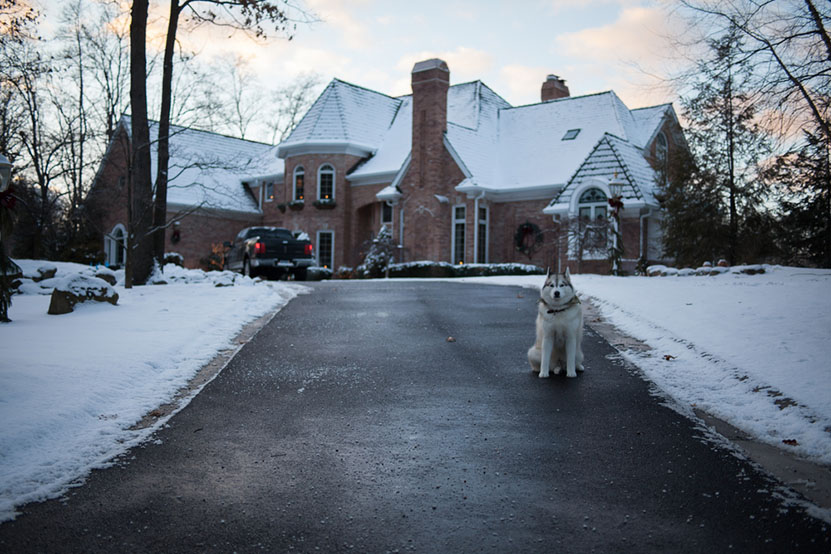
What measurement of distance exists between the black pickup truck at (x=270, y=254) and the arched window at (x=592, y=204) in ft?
36.0

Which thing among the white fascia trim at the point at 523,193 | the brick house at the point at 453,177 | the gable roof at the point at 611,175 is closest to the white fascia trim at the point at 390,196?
the brick house at the point at 453,177

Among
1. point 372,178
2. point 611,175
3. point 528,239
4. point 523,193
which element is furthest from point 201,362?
point 372,178

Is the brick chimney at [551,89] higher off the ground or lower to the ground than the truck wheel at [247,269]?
higher

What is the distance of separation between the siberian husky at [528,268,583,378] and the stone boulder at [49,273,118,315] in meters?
7.89

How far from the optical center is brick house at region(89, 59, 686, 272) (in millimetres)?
28125

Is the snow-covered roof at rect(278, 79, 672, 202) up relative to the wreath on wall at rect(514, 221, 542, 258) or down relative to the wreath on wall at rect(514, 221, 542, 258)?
up

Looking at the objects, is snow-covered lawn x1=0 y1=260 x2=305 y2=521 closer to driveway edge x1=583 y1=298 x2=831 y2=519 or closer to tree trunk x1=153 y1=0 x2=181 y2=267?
driveway edge x1=583 y1=298 x2=831 y2=519

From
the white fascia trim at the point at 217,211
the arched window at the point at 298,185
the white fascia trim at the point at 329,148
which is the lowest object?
the white fascia trim at the point at 217,211

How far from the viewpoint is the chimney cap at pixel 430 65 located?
105ft

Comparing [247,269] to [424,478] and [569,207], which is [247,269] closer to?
[569,207]

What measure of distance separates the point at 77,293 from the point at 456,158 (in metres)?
21.7

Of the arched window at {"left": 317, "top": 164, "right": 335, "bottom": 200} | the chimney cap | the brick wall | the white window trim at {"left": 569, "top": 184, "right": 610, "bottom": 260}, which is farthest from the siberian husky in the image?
the arched window at {"left": 317, "top": 164, "right": 335, "bottom": 200}

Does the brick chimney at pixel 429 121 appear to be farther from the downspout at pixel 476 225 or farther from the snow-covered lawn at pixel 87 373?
the snow-covered lawn at pixel 87 373

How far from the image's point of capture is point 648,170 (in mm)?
29688
